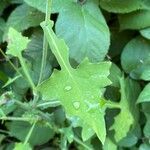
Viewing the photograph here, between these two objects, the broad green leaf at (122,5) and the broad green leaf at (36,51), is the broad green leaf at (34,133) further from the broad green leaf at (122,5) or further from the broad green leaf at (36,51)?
the broad green leaf at (122,5)

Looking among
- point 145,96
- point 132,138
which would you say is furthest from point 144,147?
point 145,96

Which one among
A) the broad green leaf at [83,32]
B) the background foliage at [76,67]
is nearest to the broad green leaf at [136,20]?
the background foliage at [76,67]

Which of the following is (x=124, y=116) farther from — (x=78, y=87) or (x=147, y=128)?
(x=78, y=87)

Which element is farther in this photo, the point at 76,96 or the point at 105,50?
the point at 105,50

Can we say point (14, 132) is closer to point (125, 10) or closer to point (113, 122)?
point (113, 122)

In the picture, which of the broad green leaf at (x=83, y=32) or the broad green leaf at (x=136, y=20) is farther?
the broad green leaf at (x=136, y=20)

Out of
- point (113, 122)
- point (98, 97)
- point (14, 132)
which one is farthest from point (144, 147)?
point (98, 97)
